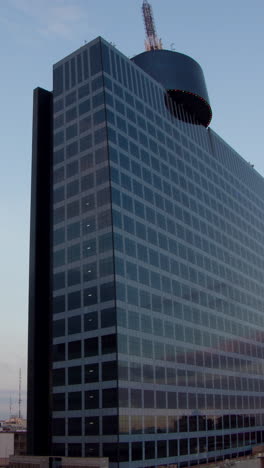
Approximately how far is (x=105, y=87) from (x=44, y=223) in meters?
28.3

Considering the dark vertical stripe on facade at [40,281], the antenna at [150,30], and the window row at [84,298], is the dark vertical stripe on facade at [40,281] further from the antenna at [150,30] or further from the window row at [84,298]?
the antenna at [150,30]

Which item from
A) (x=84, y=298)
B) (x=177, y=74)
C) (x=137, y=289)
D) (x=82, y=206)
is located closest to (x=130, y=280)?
(x=137, y=289)

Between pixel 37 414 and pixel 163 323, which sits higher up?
pixel 163 323

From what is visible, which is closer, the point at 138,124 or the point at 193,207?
the point at 138,124

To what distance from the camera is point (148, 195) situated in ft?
324

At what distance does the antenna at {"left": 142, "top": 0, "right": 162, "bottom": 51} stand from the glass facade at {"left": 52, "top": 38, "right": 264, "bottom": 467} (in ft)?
75.2

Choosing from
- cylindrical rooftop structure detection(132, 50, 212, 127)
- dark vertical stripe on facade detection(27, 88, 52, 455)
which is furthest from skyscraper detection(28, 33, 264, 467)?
cylindrical rooftop structure detection(132, 50, 212, 127)

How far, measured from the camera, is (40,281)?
95.1m

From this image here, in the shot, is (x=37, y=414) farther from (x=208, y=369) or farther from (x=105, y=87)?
(x=105, y=87)

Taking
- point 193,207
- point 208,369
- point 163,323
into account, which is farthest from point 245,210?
point 163,323

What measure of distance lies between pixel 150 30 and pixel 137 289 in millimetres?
77753

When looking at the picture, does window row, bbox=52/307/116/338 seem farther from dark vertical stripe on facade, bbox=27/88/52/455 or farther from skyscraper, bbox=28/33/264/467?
dark vertical stripe on facade, bbox=27/88/52/455

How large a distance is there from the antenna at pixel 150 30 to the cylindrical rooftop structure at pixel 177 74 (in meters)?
10.8

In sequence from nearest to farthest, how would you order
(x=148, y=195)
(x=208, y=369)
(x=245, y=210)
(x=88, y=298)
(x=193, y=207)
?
(x=88, y=298) → (x=148, y=195) → (x=208, y=369) → (x=193, y=207) → (x=245, y=210)
